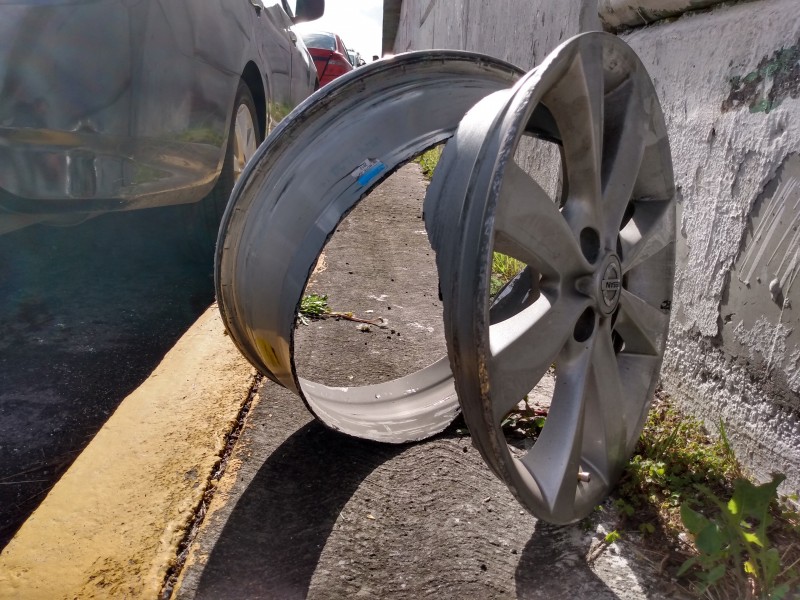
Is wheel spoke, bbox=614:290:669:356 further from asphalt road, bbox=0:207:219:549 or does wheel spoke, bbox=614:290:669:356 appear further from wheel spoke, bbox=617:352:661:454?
asphalt road, bbox=0:207:219:549

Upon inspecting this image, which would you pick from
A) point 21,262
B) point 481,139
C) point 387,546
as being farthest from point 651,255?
point 21,262

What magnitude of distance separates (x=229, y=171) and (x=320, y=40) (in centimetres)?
789

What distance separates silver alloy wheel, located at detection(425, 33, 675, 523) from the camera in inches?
51.9

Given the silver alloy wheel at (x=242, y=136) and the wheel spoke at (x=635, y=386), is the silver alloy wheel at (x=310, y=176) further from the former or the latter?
the silver alloy wheel at (x=242, y=136)

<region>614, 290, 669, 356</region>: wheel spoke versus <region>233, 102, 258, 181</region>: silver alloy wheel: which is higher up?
<region>233, 102, 258, 181</region>: silver alloy wheel

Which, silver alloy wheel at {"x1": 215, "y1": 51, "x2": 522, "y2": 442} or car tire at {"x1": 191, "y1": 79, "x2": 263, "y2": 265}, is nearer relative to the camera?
silver alloy wheel at {"x1": 215, "y1": 51, "x2": 522, "y2": 442}

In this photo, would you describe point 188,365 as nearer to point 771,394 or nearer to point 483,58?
point 483,58

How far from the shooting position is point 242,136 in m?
3.63

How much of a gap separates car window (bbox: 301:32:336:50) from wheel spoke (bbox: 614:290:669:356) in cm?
908

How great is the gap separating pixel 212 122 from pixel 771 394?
90.6 inches

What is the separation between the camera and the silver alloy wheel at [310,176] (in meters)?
1.86

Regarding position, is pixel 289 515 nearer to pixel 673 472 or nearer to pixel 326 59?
pixel 673 472

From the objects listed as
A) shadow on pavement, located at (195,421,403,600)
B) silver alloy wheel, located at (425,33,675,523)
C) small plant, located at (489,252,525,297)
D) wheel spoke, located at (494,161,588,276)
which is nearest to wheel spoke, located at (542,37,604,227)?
silver alloy wheel, located at (425,33,675,523)

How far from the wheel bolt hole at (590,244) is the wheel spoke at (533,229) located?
11cm
